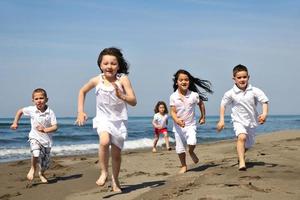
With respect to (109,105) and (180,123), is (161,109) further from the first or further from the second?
(109,105)

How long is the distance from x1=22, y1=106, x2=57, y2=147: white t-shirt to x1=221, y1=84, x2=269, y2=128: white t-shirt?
2.89m

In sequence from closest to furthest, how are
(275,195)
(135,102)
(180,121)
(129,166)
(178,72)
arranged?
(275,195) < (135,102) < (180,121) < (178,72) < (129,166)

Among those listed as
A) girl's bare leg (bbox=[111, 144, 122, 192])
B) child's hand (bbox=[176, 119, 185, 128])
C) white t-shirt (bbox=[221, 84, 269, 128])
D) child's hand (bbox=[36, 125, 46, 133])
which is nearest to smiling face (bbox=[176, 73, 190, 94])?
child's hand (bbox=[176, 119, 185, 128])

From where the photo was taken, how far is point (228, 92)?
7.09 m

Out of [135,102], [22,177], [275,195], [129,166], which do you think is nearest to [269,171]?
[275,195]

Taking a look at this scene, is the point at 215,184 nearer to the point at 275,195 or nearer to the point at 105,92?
the point at 275,195

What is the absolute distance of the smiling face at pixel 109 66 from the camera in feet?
18.2

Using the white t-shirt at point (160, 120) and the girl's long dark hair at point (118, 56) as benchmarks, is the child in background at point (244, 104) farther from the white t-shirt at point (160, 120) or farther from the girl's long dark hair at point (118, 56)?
the white t-shirt at point (160, 120)

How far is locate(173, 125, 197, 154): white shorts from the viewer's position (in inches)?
279

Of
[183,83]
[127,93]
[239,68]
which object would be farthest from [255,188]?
[183,83]

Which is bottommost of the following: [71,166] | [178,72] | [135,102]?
[71,166]

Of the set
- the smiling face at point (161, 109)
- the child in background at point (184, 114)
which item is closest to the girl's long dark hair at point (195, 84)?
the child in background at point (184, 114)

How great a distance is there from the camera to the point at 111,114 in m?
5.45

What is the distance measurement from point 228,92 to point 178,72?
0.91 metres
